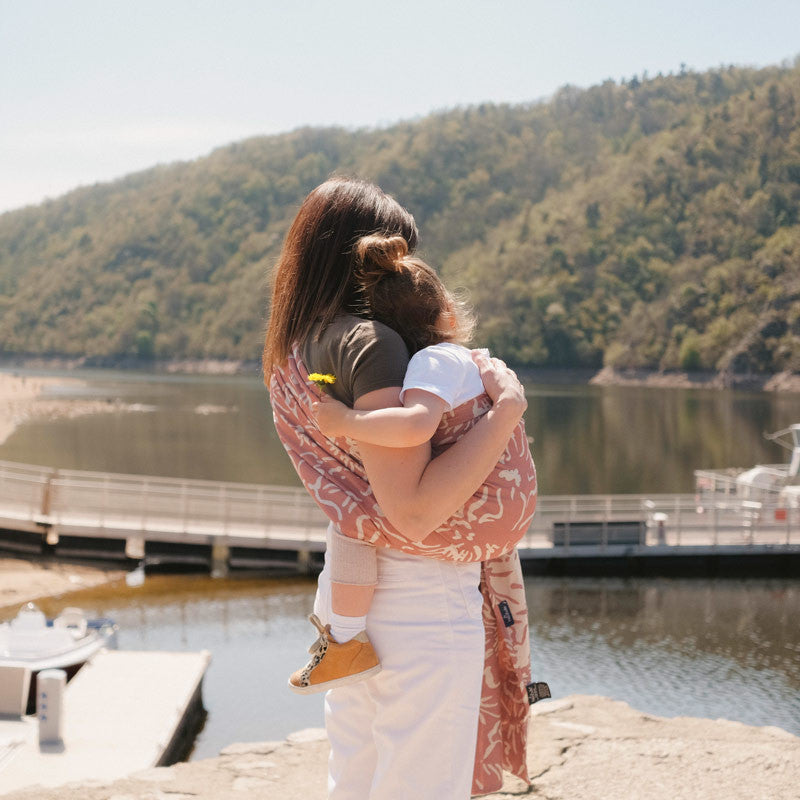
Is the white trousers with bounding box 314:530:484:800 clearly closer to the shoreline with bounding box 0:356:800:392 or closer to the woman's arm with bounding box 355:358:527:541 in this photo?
the woman's arm with bounding box 355:358:527:541

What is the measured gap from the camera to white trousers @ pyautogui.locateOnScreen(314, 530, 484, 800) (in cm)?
196

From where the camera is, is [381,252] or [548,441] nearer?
[381,252]

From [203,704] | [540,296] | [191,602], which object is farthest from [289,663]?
[540,296]

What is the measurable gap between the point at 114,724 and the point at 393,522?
6918 millimetres

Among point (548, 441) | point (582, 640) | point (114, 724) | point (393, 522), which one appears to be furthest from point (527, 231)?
point (393, 522)

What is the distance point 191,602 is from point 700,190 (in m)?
118

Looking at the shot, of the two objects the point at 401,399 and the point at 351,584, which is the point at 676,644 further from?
the point at 401,399

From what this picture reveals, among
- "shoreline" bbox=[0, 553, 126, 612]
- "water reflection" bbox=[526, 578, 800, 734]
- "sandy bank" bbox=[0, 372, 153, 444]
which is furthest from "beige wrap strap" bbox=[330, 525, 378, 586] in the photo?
"sandy bank" bbox=[0, 372, 153, 444]

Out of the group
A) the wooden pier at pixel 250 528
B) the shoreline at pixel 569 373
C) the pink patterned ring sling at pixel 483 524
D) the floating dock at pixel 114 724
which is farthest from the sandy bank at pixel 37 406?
the pink patterned ring sling at pixel 483 524

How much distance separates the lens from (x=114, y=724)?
26.0 feet

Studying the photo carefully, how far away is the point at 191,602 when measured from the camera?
1569 centimetres

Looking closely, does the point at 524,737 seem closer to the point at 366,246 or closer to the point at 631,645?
the point at 366,246

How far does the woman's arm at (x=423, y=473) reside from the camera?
1854 millimetres

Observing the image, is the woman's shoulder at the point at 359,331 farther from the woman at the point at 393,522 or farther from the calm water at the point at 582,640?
the calm water at the point at 582,640
